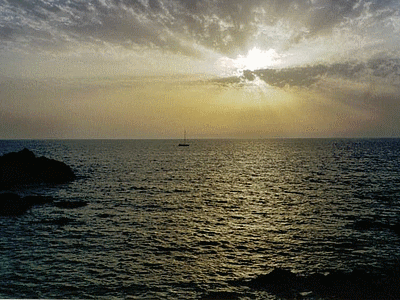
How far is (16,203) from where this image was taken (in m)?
35.0

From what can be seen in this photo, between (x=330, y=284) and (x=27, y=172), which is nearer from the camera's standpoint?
(x=330, y=284)

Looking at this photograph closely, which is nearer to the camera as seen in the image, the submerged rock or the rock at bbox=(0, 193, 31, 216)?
the rock at bbox=(0, 193, 31, 216)

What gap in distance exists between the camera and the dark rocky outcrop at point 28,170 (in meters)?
53.2

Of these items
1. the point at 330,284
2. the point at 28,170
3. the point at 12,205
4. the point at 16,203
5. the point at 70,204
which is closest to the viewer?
the point at 330,284

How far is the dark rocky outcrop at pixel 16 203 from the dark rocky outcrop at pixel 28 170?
1672 centimetres

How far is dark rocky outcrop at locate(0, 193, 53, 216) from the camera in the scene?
32.2 m

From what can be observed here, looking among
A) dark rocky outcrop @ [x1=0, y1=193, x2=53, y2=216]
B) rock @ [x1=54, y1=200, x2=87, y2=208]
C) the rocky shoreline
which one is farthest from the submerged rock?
the rocky shoreline

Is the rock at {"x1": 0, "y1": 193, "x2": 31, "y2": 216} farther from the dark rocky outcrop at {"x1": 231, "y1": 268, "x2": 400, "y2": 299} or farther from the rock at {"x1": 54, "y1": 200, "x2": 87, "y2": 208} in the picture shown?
A: the dark rocky outcrop at {"x1": 231, "y1": 268, "x2": 400, "y2": 299}

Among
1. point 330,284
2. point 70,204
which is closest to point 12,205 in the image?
point 70,204

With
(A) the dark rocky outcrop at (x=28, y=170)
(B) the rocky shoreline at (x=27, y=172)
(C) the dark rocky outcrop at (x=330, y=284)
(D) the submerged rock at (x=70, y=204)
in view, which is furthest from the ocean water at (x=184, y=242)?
(A) the dark rocky outcrop at (x=28, y=170)

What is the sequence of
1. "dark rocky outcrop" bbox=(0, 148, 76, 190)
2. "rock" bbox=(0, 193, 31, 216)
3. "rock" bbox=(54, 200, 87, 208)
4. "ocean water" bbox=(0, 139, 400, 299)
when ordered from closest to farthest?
"ocean water" bbox=(0, 139, 400, 299), "rock" bbox=(0, 193, 31, 216), "rock" bbox=(54, 200, 87, 208), "dark rocky outcrop" bbox=(0, 148, 76, 190)

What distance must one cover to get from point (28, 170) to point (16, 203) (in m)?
22.8

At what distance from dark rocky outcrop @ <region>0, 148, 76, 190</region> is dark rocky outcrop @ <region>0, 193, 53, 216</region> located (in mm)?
16716

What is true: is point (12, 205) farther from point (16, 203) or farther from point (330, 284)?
point (330, 284)
